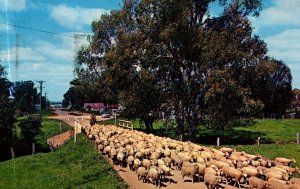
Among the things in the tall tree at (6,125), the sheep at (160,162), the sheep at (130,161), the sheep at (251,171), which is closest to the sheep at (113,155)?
the sheep at (130,161)

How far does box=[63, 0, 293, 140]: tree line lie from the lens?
1571 inches

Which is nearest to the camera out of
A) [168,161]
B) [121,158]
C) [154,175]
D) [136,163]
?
[154,175]

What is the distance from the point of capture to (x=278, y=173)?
67.1 feet

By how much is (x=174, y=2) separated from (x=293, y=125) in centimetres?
3574

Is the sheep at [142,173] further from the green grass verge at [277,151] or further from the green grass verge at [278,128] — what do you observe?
the green grass verge at [278,128]

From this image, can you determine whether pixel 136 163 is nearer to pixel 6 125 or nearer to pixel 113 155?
pixel 113 155

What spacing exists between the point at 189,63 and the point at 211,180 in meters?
24.2

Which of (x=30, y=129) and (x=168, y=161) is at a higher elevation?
(x=30, y=129)

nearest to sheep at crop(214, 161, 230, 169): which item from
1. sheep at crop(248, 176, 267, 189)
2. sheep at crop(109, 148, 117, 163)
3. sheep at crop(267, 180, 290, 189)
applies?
sheep at crop(248, 176, 267, 189)

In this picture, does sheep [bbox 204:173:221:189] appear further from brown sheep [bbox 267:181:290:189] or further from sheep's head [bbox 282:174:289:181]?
sheep's head [bbox 282:174:289:181]

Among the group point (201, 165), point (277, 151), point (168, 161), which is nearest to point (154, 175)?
point (201, 165)

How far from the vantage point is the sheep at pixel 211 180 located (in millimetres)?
19625

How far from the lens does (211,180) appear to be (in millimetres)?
19719

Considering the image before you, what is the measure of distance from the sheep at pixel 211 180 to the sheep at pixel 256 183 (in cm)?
135
